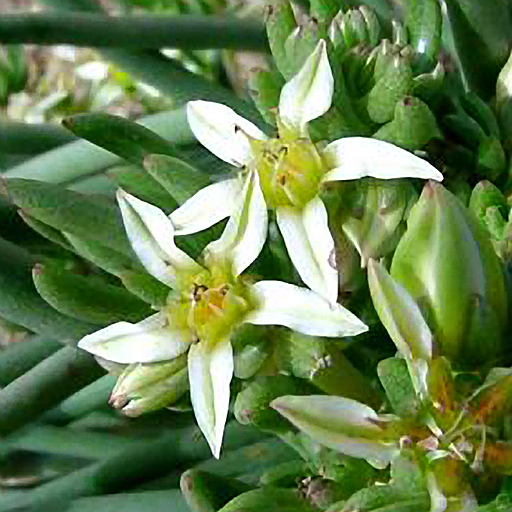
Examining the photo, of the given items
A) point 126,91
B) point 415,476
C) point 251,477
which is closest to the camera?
point 415,476

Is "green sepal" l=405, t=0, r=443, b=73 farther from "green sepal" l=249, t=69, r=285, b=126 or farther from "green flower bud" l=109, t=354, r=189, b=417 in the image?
"green flower bud" l=109, t=354, r=189, b=417

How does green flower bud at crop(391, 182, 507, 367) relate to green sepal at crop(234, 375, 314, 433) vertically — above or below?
above

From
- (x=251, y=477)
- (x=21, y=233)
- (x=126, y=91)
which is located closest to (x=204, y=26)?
(x=21, y=233)

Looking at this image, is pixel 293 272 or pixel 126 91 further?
pixel 126 91

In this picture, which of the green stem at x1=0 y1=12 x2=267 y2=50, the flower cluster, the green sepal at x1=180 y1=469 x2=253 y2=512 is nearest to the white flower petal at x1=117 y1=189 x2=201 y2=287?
the flower cluster

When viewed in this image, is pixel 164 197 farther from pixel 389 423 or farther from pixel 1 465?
pixel 1 465

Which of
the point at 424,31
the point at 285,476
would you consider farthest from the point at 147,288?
the point at 424,31

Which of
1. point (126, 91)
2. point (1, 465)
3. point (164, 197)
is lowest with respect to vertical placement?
point (1, 465)
